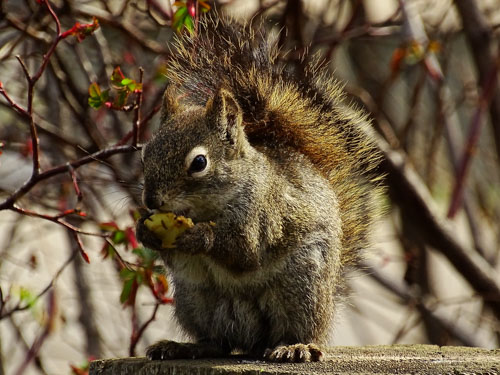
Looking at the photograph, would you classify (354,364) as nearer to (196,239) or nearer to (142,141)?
(196,239)

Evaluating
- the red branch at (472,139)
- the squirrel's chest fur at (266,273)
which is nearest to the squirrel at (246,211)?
the squirrel's chest fur at (266,273)

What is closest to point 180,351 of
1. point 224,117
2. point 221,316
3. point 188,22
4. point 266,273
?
point 221,316

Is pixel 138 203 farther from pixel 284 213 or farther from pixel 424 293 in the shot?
pixel 424 293

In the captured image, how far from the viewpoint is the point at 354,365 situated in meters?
1.86

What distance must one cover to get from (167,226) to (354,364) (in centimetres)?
55

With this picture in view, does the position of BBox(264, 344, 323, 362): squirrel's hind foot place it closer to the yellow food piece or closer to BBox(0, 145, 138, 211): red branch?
the yellow food piece

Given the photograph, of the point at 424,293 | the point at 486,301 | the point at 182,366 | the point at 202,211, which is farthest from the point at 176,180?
the point at 424,293

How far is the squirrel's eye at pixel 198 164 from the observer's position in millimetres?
2102

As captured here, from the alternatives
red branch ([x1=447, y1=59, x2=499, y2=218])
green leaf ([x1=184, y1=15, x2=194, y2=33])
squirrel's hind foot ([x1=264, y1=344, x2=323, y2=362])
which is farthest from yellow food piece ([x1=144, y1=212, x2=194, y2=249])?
red branch ([x1=447, y1=59, x2=499, y2=218])

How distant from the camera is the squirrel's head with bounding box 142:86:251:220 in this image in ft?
6.76

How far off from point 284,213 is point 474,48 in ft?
5.19

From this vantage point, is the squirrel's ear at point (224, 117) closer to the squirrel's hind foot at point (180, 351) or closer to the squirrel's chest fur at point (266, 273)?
the squirrel's chest fur at point (266, 273)

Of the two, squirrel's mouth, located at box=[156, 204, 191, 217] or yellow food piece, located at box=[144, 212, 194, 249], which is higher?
squirrel's mouth, located at box=[156, 204, 191, 217]

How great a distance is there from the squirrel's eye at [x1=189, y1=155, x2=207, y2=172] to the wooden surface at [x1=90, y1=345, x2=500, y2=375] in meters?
0.48
